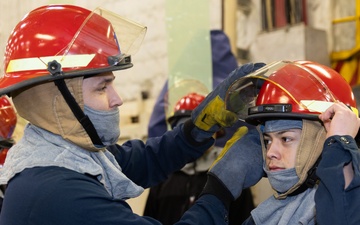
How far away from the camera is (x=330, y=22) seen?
16.3 feet

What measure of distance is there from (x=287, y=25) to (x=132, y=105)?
1477 mm

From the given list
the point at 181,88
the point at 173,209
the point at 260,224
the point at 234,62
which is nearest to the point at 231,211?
the point at 173,209

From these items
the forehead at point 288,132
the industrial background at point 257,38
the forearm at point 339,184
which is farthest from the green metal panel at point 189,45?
the forearm at point 339,184

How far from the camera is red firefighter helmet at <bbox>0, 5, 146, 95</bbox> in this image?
1.89m

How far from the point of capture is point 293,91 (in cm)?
202

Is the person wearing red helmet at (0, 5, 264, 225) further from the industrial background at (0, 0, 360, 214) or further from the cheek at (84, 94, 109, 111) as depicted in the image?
the industrial background at (0, 0, 360, 214)

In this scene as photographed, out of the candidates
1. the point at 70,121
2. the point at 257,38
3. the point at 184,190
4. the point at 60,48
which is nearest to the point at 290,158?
the point at 70,121

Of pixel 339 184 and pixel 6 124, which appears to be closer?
pixel 339 184

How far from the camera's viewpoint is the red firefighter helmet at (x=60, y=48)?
A: 189cm

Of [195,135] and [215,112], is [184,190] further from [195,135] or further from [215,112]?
[215,112]

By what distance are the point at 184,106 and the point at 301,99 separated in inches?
77.5

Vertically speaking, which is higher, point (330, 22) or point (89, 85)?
point (89, 85)

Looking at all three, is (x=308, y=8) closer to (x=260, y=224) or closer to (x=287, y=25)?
(x=287, y=25)

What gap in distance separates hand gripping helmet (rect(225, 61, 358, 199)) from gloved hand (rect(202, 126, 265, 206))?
0.16 ft
